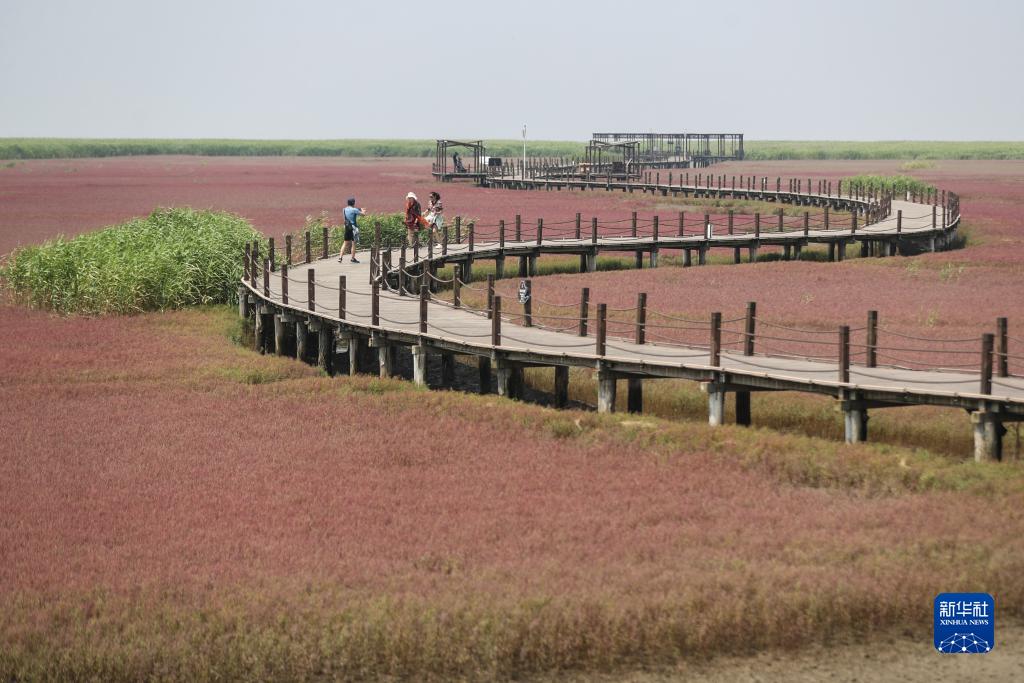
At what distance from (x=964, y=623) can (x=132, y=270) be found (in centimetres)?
2360

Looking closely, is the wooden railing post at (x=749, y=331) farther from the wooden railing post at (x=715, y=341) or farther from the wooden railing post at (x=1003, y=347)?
the wooden railing post at (x=1003, y=347)

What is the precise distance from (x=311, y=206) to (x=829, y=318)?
148 ft

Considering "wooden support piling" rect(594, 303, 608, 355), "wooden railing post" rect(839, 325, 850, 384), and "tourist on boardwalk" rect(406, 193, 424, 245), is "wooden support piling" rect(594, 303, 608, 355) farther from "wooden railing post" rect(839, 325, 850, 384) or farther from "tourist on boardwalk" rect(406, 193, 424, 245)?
"tourist on boardwalk" rect(406, 193, 424, 245)

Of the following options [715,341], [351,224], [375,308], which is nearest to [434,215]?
[351,224]

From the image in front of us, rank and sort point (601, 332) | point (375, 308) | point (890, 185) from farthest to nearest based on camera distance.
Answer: point (890, 185) < point (375, 308) < point (601, 332)

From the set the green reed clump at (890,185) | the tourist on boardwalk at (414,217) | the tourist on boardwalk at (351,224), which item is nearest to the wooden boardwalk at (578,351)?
the tourist on boardwalk at (351,224)

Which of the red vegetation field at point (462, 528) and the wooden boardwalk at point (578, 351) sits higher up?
the wooden boardwalk at point (578, 351)

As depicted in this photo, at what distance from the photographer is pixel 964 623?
1330 cm

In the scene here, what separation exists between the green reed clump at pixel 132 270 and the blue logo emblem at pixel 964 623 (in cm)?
2278

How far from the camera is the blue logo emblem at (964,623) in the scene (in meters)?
13.1

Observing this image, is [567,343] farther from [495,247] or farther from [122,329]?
[495,247]

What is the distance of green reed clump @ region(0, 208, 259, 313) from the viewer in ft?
108

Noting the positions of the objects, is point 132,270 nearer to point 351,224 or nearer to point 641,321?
point 351,224

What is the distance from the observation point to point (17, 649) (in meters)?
12.6
